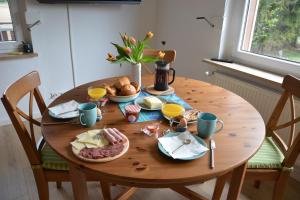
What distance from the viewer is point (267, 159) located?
1232 mm

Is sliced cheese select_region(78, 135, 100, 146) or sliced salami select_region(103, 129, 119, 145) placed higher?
sliced salami select_region(103, 129, 119, 145)

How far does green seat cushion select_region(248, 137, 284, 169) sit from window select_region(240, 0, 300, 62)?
0.90 metres

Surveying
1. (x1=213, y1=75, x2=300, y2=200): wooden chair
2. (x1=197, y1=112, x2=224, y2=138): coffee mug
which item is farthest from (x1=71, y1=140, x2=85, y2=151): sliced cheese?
(x1=213, y1=75, x2=300, y2=200): wooden chair

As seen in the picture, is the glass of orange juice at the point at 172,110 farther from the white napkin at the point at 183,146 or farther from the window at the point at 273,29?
the window at the point at 273,29

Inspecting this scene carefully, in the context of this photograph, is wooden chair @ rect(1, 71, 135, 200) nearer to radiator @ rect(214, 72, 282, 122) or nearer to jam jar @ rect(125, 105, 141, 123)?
jam jar @ rect(125, 105, 141, 123)

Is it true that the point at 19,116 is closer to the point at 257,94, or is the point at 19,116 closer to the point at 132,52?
the point at 132,52

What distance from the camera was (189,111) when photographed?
46.6 inches

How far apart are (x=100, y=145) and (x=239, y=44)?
1.76 meters

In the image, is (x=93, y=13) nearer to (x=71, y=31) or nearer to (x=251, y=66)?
(x=71, y=31)

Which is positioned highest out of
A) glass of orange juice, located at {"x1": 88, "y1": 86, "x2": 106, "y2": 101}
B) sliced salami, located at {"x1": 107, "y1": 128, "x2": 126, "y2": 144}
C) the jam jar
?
glass of orange juice, located at {"x1": 88, "y1": 86, "x2": 106, "y2": 101}

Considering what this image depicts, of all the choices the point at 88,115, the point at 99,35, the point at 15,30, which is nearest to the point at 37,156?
the point at 88,115

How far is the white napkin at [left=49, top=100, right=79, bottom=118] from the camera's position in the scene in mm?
1127

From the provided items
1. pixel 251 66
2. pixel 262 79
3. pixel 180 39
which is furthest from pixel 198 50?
pixel 262 79

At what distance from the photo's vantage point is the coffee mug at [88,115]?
1023mm
